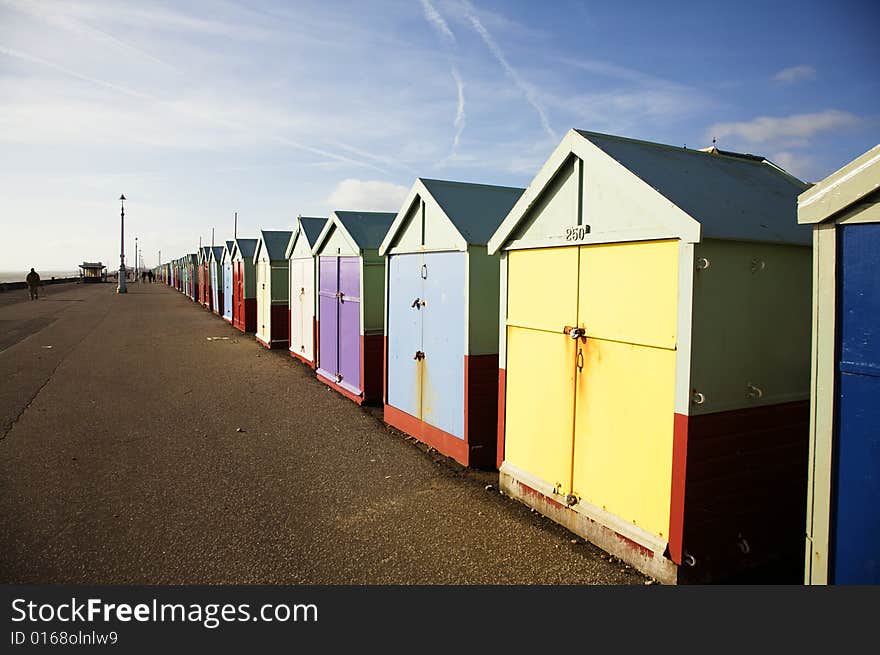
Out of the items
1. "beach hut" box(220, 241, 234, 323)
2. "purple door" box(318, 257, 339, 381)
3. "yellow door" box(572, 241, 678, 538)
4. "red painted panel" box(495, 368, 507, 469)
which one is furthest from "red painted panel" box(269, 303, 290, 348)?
"yellow door" box(572, 241, 678, 538)

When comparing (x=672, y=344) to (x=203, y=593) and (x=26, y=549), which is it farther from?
(x=26, y=549)

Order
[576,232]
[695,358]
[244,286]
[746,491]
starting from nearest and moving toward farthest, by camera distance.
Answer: [695,358]
[746,491]
[576,232]
[244,286]

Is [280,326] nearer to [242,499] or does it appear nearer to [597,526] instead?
[242,499]

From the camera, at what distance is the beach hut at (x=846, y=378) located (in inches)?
121

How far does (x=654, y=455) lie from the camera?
436cm

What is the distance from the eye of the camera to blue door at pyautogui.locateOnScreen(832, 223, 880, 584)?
10.1ft

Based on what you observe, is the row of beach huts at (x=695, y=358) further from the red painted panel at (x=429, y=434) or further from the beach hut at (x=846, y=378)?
the red painted panel at (x=429, y=434)

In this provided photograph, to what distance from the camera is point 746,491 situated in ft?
14.3

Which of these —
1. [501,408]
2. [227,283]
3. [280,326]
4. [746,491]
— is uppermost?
[227,283]

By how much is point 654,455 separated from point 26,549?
4.55 meters

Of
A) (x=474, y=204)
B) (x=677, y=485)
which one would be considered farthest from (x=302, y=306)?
(x=677, y=485)

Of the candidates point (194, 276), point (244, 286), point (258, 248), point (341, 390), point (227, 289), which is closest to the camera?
point (341, 390)

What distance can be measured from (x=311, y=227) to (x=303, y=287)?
1.40 metres

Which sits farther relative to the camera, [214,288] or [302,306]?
[214,288]
